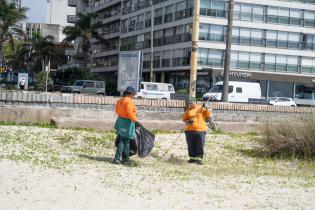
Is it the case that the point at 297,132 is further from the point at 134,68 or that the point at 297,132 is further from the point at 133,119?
the point at 134,68

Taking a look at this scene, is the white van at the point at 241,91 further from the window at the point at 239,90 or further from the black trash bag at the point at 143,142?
the black trash bag at the point at 143,142

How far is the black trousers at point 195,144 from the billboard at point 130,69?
9.72 m

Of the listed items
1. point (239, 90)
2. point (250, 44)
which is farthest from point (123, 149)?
point (250, 44)

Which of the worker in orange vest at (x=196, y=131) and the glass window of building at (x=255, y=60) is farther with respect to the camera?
the glass window of building at (x=255, y=60)

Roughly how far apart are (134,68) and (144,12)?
1852 inches

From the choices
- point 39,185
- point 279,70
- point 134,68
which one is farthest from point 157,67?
point 39,185

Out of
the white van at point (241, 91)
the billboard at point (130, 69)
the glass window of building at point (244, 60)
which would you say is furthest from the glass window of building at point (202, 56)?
the billboard at point (130, 69)

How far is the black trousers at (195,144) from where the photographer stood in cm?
1126

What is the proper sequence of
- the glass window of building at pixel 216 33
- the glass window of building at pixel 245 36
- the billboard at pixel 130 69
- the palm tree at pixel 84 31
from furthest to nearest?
the palm tree at pixel 84 31
the glass window of building at pixel 245 36
the glass window of building at pixel 216 33
the billboard at pixel 130 69

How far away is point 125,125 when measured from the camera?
10188 mm

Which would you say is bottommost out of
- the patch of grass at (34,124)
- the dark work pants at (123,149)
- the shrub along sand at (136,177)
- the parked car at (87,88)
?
the shrub along sand at (136,177)

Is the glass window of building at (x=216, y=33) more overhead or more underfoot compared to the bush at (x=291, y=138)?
more overhead

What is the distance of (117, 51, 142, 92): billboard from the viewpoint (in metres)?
21.2

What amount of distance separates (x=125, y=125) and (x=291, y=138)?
4238 millimetres
